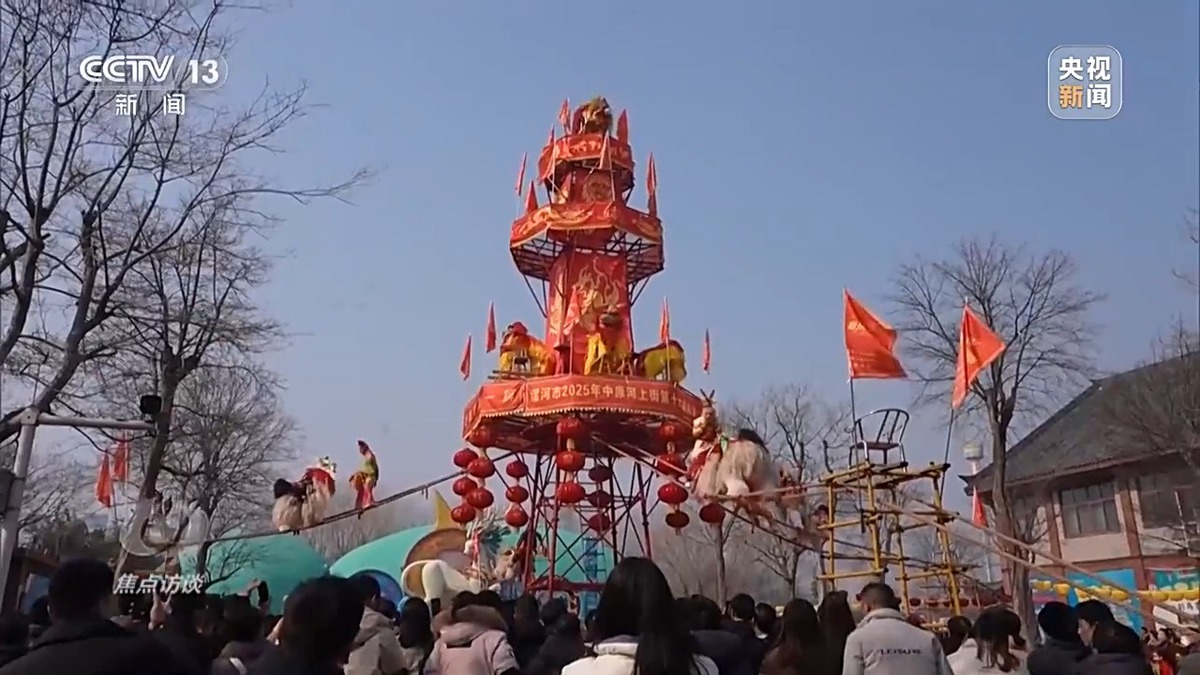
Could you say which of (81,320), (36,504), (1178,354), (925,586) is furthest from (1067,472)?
(36,504)

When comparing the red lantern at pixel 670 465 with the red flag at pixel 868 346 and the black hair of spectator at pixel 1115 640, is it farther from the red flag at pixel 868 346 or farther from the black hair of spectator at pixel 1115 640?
the black hair of spectator at pixel 1115 640

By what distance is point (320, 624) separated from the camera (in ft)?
9.45

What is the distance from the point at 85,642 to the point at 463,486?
13542mm

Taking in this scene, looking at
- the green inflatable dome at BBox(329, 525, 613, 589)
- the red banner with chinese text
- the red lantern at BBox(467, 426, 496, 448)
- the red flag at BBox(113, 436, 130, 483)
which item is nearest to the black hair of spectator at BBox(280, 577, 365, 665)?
the red lantern at BBox(467, 426, 496, 448)

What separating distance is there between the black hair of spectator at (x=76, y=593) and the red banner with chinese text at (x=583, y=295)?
13.1 metres

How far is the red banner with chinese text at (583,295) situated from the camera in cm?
1609

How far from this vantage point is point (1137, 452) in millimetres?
21062

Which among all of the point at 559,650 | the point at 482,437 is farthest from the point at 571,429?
the point at 559,650

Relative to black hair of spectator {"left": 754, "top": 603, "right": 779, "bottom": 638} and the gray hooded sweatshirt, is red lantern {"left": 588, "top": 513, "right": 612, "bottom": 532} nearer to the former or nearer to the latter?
black hair of spectator {"left": 754, "top": 603, "right": 779, "bottom": 638}

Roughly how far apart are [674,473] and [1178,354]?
30.6 feet

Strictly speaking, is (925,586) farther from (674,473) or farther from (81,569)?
(81,569)

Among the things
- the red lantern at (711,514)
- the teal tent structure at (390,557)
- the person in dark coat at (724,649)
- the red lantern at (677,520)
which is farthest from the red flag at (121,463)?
the person in dark coat at (724,649)

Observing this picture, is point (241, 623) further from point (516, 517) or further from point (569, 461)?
point (516, 517)

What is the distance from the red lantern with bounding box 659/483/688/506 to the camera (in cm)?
1465
